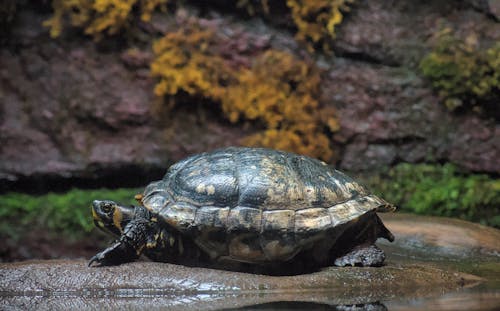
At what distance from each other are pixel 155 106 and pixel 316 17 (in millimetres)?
2652

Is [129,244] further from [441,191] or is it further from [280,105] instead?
[441,191]

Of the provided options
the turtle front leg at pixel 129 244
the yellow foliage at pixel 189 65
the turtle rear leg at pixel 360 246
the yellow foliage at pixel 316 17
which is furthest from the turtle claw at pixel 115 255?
the yellow foliage at pixel 316 17

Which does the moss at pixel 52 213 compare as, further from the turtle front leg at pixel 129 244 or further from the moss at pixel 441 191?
the moss at pixel 441 191

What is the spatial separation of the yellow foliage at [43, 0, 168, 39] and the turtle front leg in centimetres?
481

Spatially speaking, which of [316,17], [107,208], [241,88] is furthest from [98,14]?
[107,208]

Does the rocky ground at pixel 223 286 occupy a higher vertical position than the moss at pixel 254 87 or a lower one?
lower

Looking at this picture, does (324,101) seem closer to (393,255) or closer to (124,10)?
(124,10)

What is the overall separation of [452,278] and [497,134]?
4605 millimetres

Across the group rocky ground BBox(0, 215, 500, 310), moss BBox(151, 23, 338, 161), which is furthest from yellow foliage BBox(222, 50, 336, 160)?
rocky ground BBox(0, 215, 500, 310)

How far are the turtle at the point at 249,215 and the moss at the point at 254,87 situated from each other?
3.88 metres

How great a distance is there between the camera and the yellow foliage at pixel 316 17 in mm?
9039

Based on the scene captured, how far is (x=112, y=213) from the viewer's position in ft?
16.2

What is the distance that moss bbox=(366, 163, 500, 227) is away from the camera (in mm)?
8109

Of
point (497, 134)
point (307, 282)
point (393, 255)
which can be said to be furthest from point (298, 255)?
point (497, 134)
